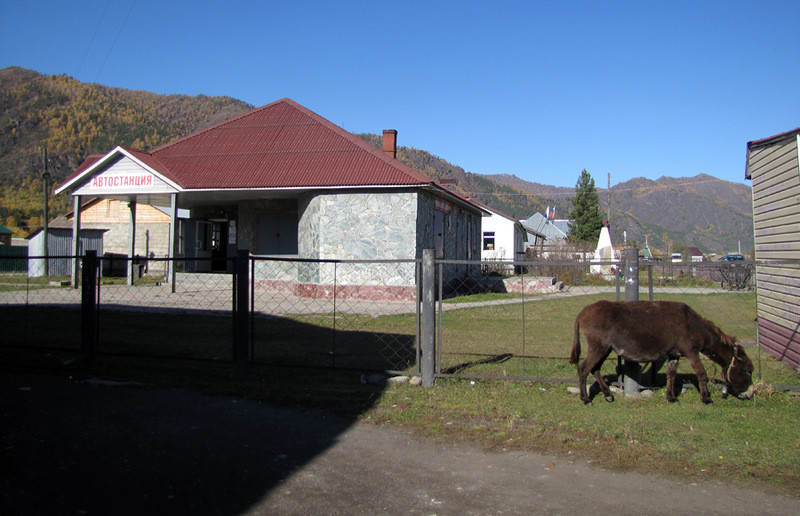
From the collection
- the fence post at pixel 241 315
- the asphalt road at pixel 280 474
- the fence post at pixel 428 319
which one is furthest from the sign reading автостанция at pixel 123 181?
the fence post at pixel 428 319

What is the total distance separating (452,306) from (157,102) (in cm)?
16529

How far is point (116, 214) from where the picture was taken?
32.6 meters

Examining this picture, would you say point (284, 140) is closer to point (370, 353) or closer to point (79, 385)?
point (370, 353)

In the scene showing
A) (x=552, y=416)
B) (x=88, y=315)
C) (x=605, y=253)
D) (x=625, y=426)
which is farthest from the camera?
(x=605, y=253)

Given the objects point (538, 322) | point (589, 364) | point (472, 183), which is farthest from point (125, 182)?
point (472, 183)

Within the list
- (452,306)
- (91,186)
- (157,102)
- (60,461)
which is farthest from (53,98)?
(60,461)

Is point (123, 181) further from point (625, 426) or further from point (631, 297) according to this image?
point (625, 426)

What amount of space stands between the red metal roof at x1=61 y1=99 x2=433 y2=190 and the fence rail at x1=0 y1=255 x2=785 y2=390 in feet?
9.67

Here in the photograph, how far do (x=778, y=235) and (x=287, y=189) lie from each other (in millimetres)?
13271

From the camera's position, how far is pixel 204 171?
773 inches

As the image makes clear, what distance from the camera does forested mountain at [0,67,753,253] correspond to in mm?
88438

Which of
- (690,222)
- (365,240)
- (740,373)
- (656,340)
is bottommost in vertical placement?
(740,373)

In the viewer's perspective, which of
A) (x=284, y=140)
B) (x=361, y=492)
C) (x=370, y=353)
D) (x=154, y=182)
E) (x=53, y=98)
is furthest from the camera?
(x=53, y=98)

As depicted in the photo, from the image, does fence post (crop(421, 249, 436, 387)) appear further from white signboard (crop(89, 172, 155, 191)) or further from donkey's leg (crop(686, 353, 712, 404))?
white signboard (crop(89, 172, 155, 191))
